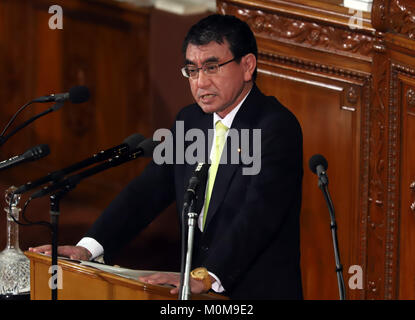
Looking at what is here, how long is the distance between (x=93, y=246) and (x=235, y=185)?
63cm

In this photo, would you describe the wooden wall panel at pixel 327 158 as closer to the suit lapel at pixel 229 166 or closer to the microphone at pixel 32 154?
the suit lapel at pixel 229 166

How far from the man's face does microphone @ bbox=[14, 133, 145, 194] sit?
0.57 meters

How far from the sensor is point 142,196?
12.2 feet

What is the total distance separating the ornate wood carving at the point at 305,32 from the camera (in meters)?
4.34

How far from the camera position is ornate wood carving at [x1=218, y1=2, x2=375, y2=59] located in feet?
14.2

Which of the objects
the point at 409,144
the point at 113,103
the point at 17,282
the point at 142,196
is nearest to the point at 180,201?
the point at 142,196

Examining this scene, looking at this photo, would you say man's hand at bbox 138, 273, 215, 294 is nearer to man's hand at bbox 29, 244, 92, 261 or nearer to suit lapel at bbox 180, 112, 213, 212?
man's hand at bbox 29, 244, 92, 261

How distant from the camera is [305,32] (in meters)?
4.47

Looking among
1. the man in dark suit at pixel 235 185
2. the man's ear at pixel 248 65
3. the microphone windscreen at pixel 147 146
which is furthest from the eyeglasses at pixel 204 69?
the microphone windscreen at pixel 147 146

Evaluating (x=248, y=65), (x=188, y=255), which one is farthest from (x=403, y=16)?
(x=188, y=255)

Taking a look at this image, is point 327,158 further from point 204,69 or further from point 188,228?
point 188,228

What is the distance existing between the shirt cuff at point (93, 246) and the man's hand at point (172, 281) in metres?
0.69

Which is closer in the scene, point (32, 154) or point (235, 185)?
point (32, 154)
